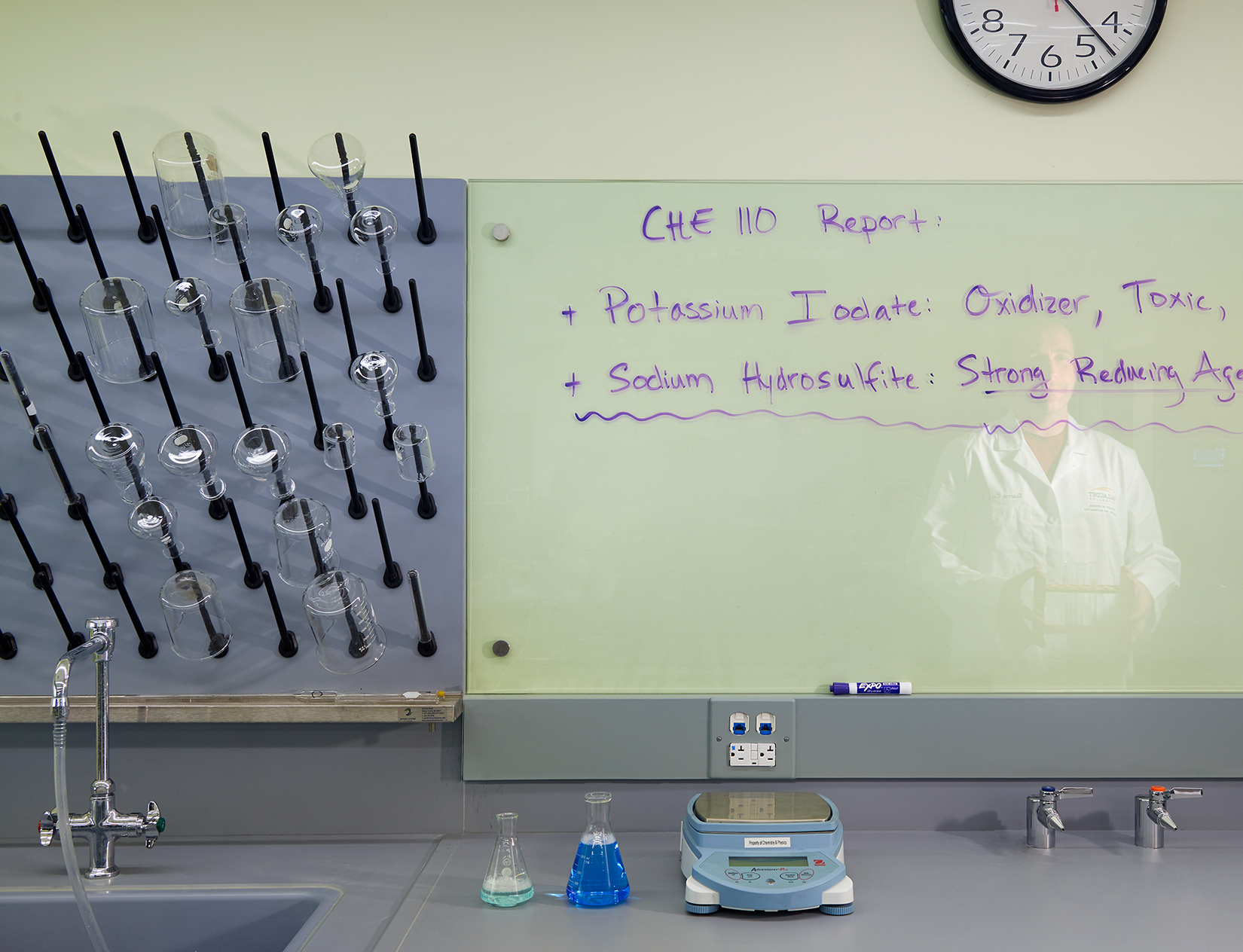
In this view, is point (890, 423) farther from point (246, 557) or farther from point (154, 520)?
point (154, 520)

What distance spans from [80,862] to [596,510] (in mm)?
1071

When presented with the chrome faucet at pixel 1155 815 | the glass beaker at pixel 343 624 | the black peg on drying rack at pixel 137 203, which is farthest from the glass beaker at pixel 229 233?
the chrome faucet at pixel 1155 815

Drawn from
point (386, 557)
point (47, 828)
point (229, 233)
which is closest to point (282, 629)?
point (386, 557)

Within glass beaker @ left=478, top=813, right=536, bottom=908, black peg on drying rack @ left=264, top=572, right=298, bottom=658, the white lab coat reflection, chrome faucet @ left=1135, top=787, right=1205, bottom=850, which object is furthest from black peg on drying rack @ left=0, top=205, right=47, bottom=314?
chrome faucet @ left=1135, top=787, right=1205, bottom=850

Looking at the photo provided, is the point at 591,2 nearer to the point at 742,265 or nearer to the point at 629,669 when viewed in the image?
the point at 742,265

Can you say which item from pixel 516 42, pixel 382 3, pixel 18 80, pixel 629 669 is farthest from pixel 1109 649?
pixel 18 80

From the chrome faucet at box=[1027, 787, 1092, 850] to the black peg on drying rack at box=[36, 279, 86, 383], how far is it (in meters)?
1.87

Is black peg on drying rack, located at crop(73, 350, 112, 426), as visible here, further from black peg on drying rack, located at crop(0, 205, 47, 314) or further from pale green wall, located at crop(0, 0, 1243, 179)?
pale green wall, located at crop(0, 0, 1243, 179)

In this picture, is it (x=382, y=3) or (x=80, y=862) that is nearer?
(x=80, y=862)

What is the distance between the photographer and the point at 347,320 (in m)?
1.47

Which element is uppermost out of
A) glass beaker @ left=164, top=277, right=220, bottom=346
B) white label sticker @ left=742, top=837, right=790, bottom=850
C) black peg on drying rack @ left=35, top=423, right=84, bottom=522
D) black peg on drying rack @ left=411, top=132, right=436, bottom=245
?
black peg on drying rack @ left=411, top=132, right=436, bottom=245

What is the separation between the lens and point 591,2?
1.60m

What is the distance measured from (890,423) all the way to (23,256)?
1.59 metres

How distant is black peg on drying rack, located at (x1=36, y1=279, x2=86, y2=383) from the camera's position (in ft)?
4.78
